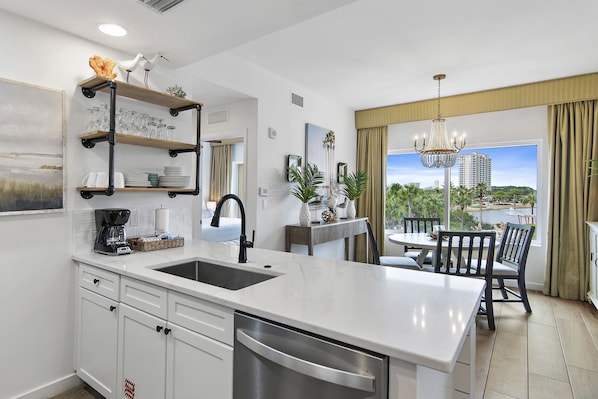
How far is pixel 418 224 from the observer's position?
15.4 ft

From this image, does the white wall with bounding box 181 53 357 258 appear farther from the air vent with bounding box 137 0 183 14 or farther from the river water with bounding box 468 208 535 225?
the river water with bounding box 468 208 535 225

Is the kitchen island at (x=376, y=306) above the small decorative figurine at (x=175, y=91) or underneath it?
underneath

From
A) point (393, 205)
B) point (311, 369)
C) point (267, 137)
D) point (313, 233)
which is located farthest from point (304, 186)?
point (311, 369)

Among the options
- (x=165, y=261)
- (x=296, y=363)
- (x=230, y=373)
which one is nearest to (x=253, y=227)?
(x=165, y=261)

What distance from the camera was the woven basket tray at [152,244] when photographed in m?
2.31

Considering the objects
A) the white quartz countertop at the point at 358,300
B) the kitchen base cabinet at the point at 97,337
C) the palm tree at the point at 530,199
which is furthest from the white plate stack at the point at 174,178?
the palm tree at the point at 530,199

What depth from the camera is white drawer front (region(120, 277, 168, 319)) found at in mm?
1599

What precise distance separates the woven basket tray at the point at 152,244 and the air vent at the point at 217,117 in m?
1.93

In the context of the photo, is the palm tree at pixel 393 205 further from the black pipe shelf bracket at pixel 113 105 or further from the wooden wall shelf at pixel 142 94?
the wooden wall shelf at pixel 142 94

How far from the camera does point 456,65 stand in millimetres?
3689

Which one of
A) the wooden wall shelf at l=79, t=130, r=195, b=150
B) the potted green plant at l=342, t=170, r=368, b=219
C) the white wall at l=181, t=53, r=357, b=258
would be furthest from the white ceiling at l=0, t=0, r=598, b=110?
the potted green plant at l=342, t=170, r=368, b=219

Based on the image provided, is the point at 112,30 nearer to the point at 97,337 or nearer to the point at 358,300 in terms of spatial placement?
the point at 97,337

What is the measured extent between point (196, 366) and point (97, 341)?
953 mm

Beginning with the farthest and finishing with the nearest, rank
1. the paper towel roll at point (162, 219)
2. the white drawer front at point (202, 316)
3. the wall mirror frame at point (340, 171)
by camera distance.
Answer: the wall mirror frame at point (340, 171)
the paper towel roll at point (162, 219)
the white drawer front at point (202, 316)
